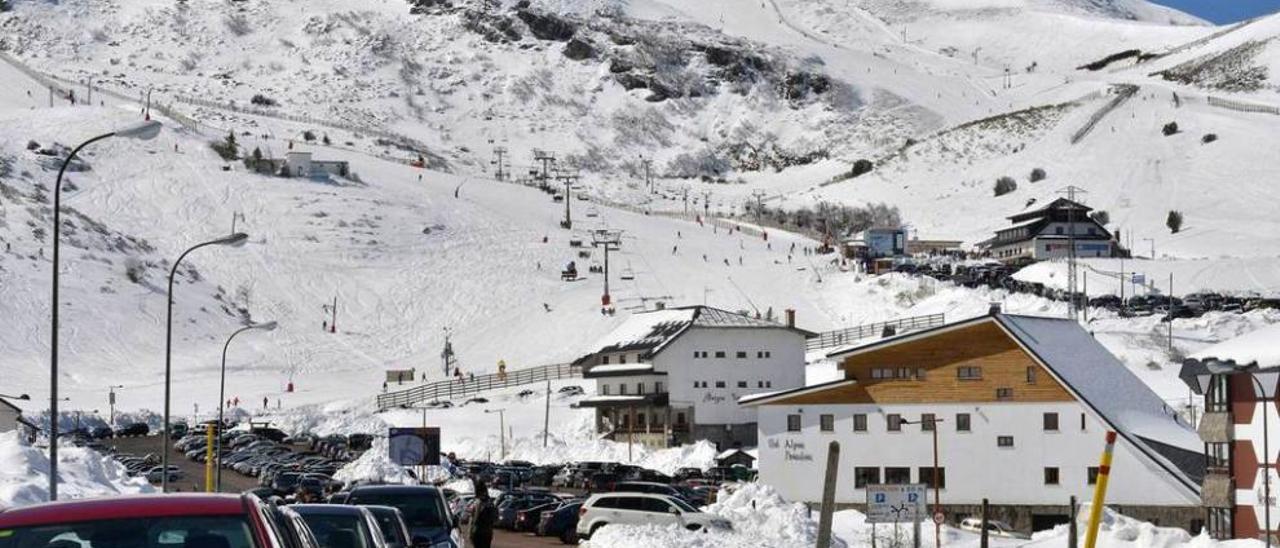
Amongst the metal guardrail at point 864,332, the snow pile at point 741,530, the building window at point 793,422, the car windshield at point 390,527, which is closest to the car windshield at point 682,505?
the snow pile at point 741,530

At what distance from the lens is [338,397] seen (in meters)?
101

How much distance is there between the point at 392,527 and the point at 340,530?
298 centimetres

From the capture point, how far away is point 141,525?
32.3ft

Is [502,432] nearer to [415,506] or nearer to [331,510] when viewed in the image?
[415,506]

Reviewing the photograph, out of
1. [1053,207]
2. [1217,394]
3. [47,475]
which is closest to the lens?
[47,475]

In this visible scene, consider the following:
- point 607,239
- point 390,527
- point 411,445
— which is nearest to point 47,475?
point 411,445

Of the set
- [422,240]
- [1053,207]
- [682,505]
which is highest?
[1053,207]

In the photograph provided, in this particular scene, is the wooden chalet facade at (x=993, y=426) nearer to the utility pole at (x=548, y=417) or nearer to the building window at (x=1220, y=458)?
the building window at (x=1220, y=458)

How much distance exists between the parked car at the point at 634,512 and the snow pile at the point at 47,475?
1031 cm

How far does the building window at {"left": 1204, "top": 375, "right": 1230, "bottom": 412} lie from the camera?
133ft

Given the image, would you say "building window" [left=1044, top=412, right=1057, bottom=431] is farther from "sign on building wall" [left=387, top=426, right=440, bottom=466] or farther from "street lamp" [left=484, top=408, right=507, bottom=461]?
"street lamp" [left=484, top=408, right=507, bottom=461]

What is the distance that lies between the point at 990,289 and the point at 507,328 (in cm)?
2938

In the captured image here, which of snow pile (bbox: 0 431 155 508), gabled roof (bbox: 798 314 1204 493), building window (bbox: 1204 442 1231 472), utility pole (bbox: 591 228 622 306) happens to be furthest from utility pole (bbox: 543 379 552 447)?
building window (bbox: 1204 442 1231 472)

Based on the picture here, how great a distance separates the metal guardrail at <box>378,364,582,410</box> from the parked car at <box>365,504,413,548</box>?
73.5 meters
